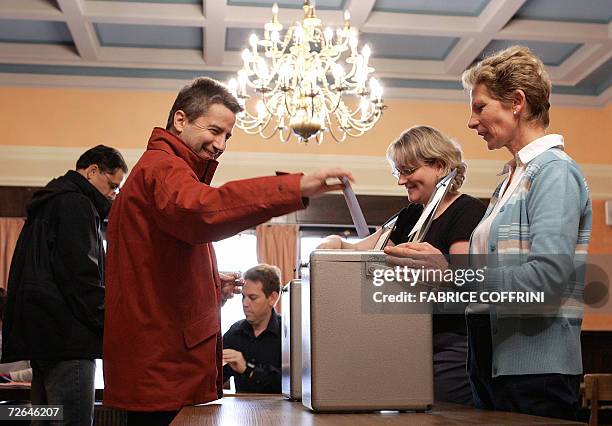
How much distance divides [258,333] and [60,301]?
3.75 feet

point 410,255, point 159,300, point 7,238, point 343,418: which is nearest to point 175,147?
point 159,300

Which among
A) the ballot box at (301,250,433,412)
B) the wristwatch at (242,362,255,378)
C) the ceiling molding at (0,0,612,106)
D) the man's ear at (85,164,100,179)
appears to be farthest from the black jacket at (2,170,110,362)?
the ceiling molding at (0,0,612,106)

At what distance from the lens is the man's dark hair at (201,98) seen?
68.4 inches

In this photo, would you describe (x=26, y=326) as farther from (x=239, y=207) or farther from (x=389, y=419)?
(x=389, y=419)

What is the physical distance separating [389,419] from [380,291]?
0.69ft

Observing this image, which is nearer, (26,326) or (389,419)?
(389,419)

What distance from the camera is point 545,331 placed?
132cm

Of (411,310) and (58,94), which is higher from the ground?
(58,94)

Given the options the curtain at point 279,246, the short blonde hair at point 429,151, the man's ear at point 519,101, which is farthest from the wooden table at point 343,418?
the curtain at point 279,246

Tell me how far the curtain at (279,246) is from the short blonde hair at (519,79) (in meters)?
4.59

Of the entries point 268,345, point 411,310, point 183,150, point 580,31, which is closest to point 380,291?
point 411,310

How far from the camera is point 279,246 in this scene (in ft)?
20.0

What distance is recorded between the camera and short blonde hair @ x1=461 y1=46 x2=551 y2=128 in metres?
1.49

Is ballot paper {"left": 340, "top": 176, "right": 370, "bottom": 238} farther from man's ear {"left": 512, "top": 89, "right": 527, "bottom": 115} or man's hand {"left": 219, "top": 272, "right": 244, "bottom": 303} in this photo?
man's hand {"left": 219, "top": 272, "right": 244, "bottom": 303}
